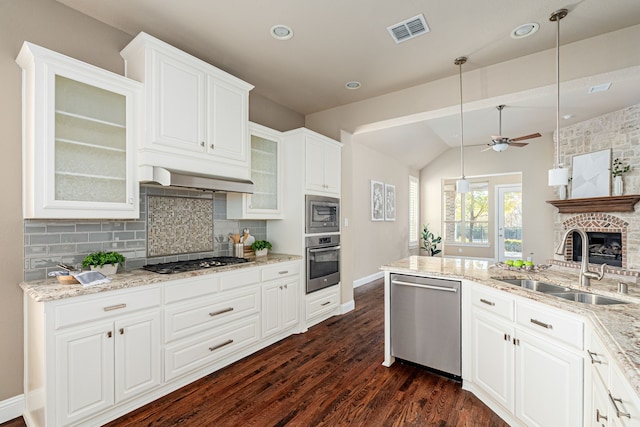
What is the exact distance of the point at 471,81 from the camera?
3.22 m

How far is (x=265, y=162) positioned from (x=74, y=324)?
2293 mm

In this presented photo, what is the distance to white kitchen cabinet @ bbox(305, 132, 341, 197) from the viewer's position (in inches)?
146

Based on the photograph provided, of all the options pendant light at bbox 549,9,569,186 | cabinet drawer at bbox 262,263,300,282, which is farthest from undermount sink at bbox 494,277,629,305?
cabinet drawer at bbox 262,263,300,282

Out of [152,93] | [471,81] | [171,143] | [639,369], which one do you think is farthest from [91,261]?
[471,81]

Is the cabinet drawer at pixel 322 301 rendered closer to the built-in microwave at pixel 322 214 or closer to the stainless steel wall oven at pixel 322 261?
the stainless steel wall oven at pixel 322 261

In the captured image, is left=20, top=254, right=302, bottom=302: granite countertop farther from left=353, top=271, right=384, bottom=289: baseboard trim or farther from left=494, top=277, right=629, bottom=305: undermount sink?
left=353, top=271, right=384, bottom=289: baseboard trim

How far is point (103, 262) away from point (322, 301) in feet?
7.99

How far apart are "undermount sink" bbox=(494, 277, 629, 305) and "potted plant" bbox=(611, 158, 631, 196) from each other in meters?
4.47

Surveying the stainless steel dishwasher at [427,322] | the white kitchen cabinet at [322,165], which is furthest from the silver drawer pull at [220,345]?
the white kitchen cabinet at [322,165]

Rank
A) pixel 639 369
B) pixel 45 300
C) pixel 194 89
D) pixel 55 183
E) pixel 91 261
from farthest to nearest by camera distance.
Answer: pixel 194 89, pixel 91 261, pixel 55 183, pixel 45 300, pixel 639 369

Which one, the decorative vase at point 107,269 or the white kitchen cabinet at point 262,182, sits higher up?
the white kitchen cabinet at point 262,182

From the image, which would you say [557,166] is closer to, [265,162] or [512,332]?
[512,332]

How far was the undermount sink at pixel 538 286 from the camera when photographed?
2.04m

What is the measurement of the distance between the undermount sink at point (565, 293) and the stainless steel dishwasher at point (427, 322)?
43 cm
